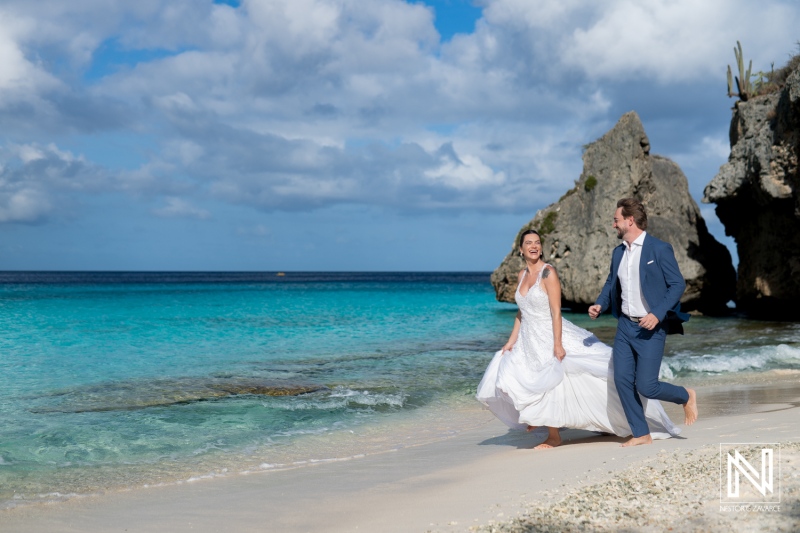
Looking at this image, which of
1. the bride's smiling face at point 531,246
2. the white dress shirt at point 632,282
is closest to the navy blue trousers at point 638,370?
the white dress shirt at point 632,282

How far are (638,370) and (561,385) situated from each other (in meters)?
0.81

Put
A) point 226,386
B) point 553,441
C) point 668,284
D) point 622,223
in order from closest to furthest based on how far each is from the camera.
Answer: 1. point 668,284
2. point 622,223
3. point 553,441
4. point 226,386

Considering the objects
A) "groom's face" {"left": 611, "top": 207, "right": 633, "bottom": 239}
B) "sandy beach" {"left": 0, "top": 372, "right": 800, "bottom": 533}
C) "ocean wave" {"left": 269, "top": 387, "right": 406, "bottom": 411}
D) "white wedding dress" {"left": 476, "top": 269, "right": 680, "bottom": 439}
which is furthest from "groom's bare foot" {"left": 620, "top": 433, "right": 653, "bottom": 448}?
"ocean wave" {"left": 269, "top": 387, "right": 406, "bottom": 411}

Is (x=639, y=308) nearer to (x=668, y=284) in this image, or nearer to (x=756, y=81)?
(x=668, y=284)

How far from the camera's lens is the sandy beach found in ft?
15.5

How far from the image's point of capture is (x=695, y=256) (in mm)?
28406

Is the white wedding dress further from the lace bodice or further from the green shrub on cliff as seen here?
the green shrub on cliff

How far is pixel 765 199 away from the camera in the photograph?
971 inches

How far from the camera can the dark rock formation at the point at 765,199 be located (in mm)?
22734

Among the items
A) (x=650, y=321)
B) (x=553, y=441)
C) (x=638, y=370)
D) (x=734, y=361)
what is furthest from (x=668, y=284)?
(x=734, y=361)

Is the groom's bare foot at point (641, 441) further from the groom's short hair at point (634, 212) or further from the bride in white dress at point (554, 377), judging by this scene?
the groom's short hair at point (634, 212)

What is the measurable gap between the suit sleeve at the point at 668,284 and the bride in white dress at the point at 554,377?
0.94m

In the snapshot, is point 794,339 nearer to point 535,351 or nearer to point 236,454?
point 535,351

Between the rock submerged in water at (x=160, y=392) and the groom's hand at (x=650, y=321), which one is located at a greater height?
the groom's hand at (x=650, y=321)
